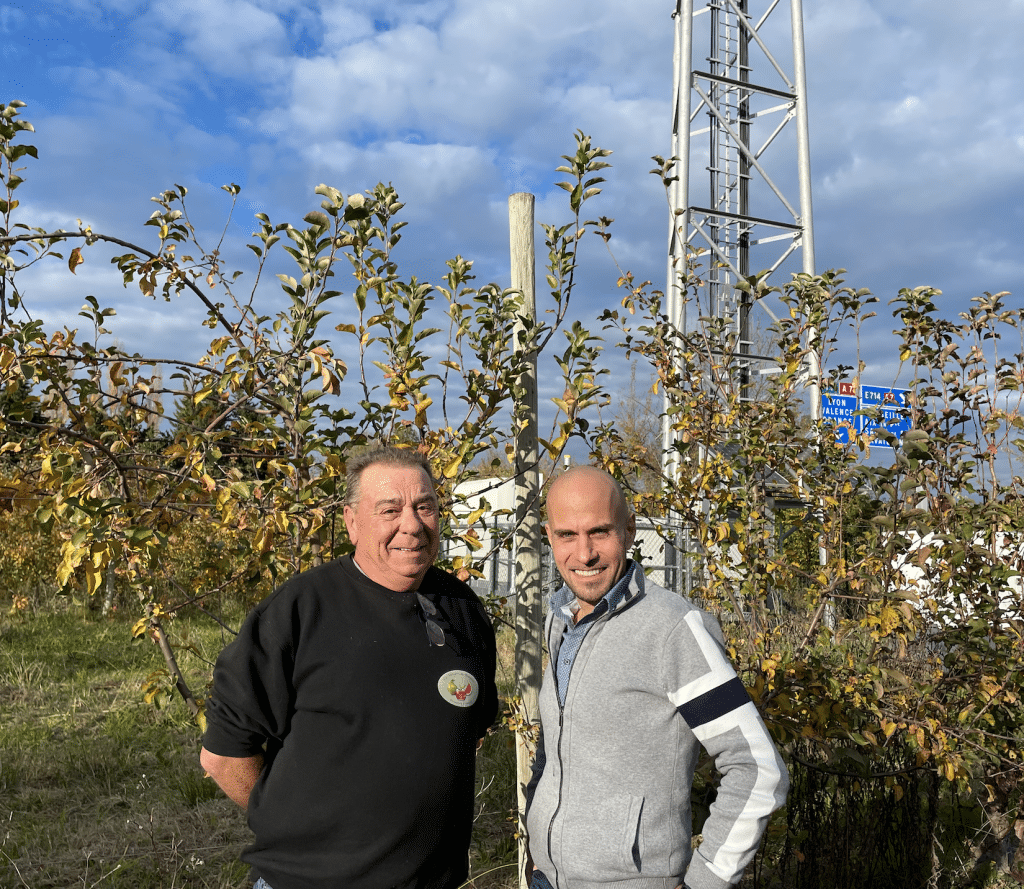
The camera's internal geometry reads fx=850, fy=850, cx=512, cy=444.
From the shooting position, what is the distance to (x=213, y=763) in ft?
6.34

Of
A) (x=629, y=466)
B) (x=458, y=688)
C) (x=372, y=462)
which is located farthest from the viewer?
(x=629, y=466)

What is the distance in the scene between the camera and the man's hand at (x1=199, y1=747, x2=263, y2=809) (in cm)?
193

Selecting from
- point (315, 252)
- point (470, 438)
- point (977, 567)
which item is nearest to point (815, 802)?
Answer: point (977, 567)

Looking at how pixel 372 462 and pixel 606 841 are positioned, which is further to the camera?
pixel 372 462

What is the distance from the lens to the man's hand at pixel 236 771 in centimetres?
193

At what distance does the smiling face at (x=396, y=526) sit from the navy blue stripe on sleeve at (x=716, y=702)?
717 millimetres

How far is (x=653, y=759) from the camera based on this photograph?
5.68ft

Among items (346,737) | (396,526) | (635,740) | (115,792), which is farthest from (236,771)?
(115,792)

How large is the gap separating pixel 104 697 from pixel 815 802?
210 inches

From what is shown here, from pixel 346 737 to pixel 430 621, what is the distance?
33cm

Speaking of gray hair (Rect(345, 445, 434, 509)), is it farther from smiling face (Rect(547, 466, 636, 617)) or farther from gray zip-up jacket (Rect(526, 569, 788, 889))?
gray zip-up jacket (Rect(526, 569, 788, 889))

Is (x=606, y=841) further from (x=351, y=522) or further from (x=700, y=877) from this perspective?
(x=351, y=522)

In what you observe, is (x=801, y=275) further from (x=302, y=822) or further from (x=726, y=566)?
(x=302, y=822)

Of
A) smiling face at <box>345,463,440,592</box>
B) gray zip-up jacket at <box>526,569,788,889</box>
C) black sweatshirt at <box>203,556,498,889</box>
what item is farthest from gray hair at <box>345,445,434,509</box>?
gray zip-up jacket at <box>526,569,788,889</box>
